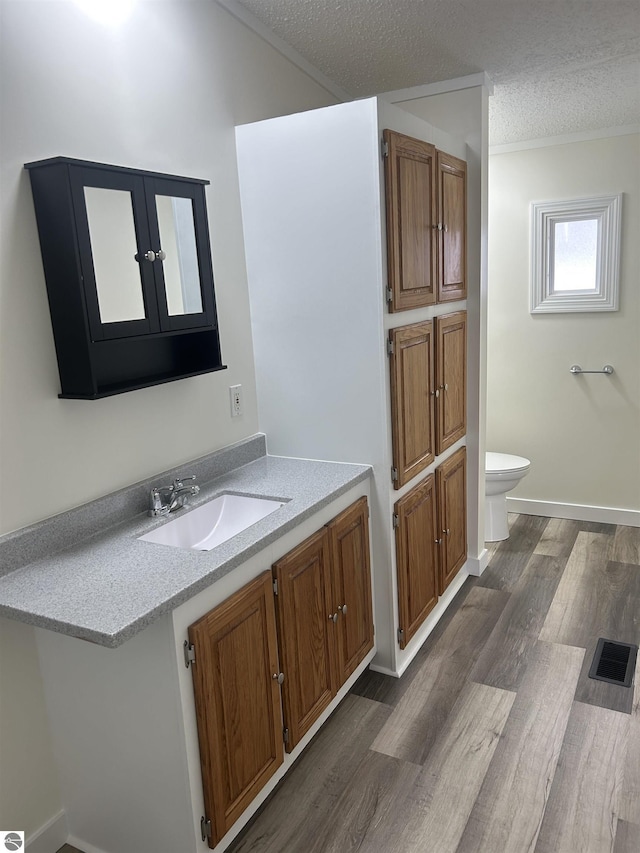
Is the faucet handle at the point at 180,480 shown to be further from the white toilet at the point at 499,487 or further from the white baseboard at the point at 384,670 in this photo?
the white toilet at the point at 499,487

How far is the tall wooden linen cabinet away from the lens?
228 centimetres

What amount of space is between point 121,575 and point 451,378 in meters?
1.81

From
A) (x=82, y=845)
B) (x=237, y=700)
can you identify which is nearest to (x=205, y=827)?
(x=237, y=700)

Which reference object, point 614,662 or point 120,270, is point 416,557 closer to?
point 614,662

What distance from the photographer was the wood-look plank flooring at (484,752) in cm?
189

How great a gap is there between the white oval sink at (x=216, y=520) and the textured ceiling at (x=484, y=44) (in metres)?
1.72

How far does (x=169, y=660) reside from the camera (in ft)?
5.08

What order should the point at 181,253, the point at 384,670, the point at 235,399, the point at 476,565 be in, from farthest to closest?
the point at 476,565, the point at 384,670, the point at 235,399, the point at 181,253

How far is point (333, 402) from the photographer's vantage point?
8.18 ft

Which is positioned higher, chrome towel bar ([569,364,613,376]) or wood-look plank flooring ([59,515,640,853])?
chrome towel bar ([569,364,613,376])

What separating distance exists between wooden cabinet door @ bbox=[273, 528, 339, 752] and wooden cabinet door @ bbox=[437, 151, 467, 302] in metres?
1.30

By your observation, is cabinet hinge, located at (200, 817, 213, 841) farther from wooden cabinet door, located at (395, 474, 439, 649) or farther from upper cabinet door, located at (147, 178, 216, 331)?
upper cabinet door, located at (147, 178, 216, 331)

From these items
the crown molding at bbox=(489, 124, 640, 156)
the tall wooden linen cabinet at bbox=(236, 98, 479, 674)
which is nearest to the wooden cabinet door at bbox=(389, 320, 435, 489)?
the tall wooden linen cabinet at bbox=(236, 98, 479, 674)

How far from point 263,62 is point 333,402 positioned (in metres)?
1.34
